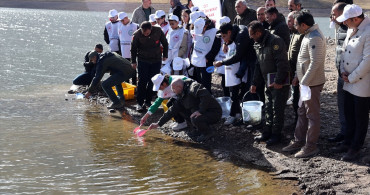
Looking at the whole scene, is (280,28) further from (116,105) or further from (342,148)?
(116,105)

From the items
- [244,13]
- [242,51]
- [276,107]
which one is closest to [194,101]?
[242,51]

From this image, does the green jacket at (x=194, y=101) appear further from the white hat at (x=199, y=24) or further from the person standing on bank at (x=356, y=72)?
the person standing on bank at (x=356, y=72)

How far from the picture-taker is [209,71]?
927 cm

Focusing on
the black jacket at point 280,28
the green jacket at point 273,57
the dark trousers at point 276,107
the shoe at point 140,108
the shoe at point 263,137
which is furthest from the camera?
the shoe at point 140,108

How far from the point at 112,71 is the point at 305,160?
4710mm

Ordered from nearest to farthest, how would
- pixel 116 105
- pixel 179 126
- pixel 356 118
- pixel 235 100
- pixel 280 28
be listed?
pixel 356 118, pixel 280 28, pixel 235 100, pixel 179 126, pixel 116 105

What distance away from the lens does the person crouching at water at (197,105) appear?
26.4ft

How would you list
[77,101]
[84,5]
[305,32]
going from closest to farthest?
[305,32], [77,101], [84,5]

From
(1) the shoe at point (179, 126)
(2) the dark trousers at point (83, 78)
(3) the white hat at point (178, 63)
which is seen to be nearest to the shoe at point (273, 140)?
(1) the shoe at point (179, 126)

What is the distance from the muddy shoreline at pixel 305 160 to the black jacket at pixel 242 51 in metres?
0.97

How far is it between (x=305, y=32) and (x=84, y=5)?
67.6m

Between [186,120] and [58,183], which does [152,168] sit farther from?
[186,120]

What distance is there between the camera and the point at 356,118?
A: 22.0 feet

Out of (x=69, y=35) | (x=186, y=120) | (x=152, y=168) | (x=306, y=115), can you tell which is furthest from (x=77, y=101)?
(x=69, y=35)
